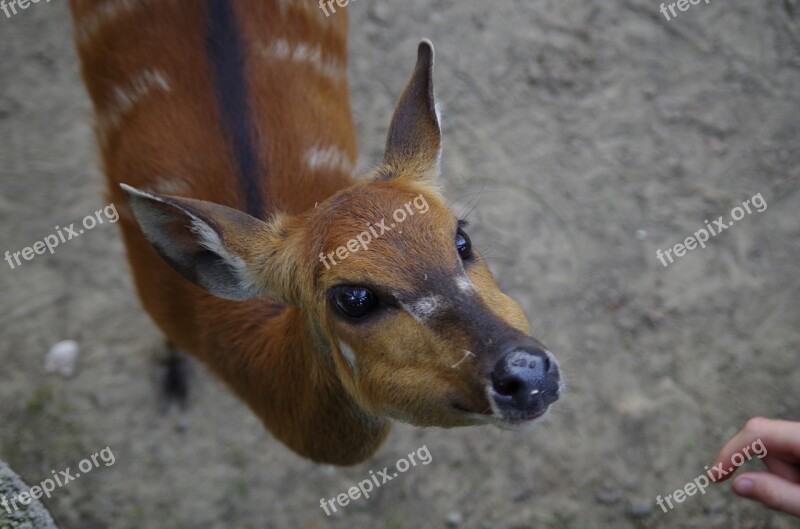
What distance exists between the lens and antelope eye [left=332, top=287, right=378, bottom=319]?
213cm

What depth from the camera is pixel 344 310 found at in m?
2.17

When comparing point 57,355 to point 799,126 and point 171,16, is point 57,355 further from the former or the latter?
point 799,126

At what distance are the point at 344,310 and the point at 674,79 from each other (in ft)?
12.5

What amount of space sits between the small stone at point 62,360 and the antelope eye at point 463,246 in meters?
2.96

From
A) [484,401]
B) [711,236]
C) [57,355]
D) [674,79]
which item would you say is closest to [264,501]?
[57,355]

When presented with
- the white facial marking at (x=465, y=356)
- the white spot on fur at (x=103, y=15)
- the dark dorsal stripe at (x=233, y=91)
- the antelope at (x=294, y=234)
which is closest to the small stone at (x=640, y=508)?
the antelope at (x=294, y=234)

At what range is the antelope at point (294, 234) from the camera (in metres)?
2.04

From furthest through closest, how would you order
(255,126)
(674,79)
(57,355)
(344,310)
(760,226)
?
(674,79)
(760,226)
(57,355)
(255,126)
(344,310)

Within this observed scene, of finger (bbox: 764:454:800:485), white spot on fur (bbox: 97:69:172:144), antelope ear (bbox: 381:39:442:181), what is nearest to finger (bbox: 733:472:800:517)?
finger (bbox: 764:454:800:485)

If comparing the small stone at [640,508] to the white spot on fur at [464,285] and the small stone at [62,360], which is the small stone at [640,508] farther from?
the small stone at [62,360]

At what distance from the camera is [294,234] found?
2438mm

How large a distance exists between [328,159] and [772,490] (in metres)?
2.33

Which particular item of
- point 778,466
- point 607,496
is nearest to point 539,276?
point 607,496

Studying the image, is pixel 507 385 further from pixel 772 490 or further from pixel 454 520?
pixel 454 520
